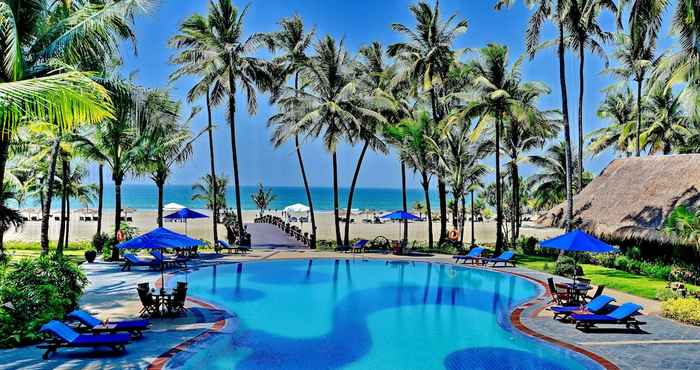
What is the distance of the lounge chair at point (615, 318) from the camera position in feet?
40.8

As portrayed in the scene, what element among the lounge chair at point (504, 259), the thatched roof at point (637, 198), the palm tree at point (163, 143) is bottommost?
the lounge chair at point (504, 259)

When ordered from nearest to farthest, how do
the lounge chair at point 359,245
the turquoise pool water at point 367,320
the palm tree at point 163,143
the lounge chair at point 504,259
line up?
the turquoise pool water at point 367,320 < the lounge chair at point 504,259 < the palm tree at point 163,143 < the lounge chair at point 359,245

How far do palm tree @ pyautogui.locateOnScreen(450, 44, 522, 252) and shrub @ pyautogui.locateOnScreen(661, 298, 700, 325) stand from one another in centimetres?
1240

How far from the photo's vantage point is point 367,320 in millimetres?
14242

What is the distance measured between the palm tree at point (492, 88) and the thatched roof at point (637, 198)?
4.47 m

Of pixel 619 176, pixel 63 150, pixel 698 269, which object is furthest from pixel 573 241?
pixel 63 150

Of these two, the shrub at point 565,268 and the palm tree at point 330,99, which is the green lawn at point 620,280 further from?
the palm tree at point 330,99

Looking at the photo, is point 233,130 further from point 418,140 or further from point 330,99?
point 418,140

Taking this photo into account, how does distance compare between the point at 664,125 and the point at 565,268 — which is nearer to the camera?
the point at 565,268

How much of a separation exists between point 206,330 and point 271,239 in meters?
22.9

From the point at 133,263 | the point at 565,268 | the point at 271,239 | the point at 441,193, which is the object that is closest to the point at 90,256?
the point at 133,263

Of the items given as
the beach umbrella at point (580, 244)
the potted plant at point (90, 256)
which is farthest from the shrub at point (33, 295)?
the beach umbrella at point (580, 244)

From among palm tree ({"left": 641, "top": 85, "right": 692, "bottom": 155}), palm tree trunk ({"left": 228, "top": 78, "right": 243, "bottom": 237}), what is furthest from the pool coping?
palm tree ({"left": 641, "top": 85, "right": 692, "bottom": 155})

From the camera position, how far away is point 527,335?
1234 cm
